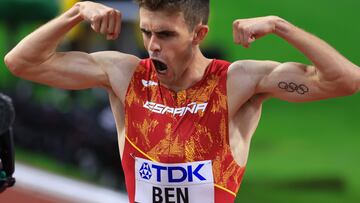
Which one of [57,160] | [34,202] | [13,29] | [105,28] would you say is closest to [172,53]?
[105,28]

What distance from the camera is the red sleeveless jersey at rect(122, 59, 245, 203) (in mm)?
3730

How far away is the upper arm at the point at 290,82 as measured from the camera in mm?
3586

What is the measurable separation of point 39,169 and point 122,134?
679 centimetres

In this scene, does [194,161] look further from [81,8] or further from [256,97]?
[81,8]

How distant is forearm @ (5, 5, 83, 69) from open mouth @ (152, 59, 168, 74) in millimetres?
380

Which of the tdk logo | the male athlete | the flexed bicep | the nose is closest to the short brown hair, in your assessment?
the male athlete

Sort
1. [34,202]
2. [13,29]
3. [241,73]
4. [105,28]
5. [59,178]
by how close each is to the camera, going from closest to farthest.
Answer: [105,28] < [241,73] < [34,202] < [59,178] < [13,29]

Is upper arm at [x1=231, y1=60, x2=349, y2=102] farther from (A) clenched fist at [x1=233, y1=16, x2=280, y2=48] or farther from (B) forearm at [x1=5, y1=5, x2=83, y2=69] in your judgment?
(B) forearm at [x1=5, y1=5, x2=83, y2=69]

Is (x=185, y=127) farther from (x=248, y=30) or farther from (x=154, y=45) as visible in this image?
(x=248, y=30)

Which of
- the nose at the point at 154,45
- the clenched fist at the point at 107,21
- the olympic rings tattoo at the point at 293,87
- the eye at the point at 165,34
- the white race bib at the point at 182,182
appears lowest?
the white race bib at the point at 182,182

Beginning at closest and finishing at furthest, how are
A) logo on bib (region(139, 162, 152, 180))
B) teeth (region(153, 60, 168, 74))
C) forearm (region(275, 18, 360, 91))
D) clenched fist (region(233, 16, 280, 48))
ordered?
1. clenched fist (region(233, 16, 280, 48))
2. forearm (region(275, 18, 360, 91))
3. teeth (region(153, 60, 168, 74))
4. logo on bib (region(139, 162, 152, 180))

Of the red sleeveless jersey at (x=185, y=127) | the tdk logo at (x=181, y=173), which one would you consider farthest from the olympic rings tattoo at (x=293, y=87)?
the tdk logo at (x=181, y=173)

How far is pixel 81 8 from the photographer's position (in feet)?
12.1

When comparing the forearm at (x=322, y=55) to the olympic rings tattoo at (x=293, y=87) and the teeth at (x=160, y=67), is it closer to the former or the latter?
the olympic rings tattoo at (x=293, y=87)
